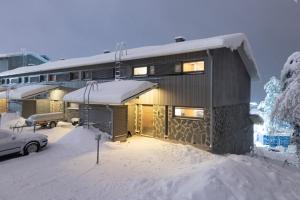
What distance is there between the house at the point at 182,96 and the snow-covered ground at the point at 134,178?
270cm

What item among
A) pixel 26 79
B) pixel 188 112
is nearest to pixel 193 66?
pixel 188 112

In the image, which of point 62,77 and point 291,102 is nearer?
point 291,102

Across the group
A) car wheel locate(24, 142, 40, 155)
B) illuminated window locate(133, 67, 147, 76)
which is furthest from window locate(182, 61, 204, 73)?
car wheel locate(24, 142, 40, 155)

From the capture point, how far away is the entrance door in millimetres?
16047

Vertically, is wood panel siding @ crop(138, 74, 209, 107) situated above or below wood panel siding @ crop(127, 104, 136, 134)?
above

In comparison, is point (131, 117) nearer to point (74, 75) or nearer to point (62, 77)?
point (74, 75)

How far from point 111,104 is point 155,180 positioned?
6.73m

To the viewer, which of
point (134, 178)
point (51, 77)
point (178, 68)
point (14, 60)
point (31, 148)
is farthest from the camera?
point (14, 60)

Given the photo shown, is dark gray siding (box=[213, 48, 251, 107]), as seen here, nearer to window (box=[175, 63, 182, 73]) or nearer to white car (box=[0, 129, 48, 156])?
window (box=[175, 63, 182, 73])

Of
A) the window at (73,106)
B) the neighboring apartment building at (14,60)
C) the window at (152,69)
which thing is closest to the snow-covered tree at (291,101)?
the window at (152,69)

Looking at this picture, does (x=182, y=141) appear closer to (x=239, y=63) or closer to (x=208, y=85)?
(x=208, y=85)

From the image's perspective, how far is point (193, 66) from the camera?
14.5m

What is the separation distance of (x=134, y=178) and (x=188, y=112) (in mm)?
7052

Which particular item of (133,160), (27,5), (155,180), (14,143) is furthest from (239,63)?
(27,5)
